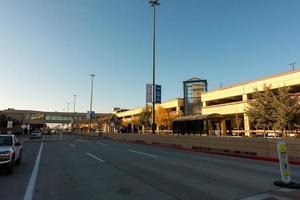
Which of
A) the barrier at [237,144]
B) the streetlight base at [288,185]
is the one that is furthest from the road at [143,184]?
the barrier at [237,144]

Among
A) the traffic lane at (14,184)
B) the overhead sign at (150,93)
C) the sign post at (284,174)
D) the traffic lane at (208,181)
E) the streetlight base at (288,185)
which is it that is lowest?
the traffic lane at (14,184)

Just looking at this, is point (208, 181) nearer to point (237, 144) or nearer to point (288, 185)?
point (288, 185)

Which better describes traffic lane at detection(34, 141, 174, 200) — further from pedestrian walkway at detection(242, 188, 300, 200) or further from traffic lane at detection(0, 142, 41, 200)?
pedestrian walkway at detection(242, 188, 300, 200)

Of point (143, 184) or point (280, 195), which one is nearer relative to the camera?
point (280, 195)

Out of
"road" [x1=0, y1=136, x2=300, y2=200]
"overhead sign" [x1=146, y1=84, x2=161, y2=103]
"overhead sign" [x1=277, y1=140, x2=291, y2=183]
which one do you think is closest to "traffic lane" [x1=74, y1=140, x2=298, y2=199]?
"road" [x1=0, y1=136, x2=300, y2=200]

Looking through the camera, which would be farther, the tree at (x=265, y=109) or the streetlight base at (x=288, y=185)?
the tree at (x=265, y=109)

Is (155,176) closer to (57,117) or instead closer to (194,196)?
(194,196)

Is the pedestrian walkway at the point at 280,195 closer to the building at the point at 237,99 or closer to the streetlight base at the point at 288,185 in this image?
the streetlight base at the point at 288,185

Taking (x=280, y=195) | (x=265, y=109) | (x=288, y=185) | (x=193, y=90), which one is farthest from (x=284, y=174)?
(x=193, y=90)

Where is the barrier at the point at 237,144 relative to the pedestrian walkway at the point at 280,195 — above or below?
above

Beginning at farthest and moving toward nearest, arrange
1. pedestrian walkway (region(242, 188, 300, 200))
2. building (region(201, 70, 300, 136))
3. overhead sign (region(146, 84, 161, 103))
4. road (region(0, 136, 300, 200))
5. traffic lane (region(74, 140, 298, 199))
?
building (region(201, 70, 300, 136)) < overhead sign (region(146, 84, 161, 103)) < traffic lane (region(74, 140, 298, 199)) < road (region(0, 136, 300, 200)) < pedestrian walkway (region(242, 188, 300, 200))

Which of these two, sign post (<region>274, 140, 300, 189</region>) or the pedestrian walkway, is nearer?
the pedestrian walkway

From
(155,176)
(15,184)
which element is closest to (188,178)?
(155,176)

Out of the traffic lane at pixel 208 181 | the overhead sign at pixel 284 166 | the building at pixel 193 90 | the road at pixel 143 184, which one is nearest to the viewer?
the road at pixel 143 184
